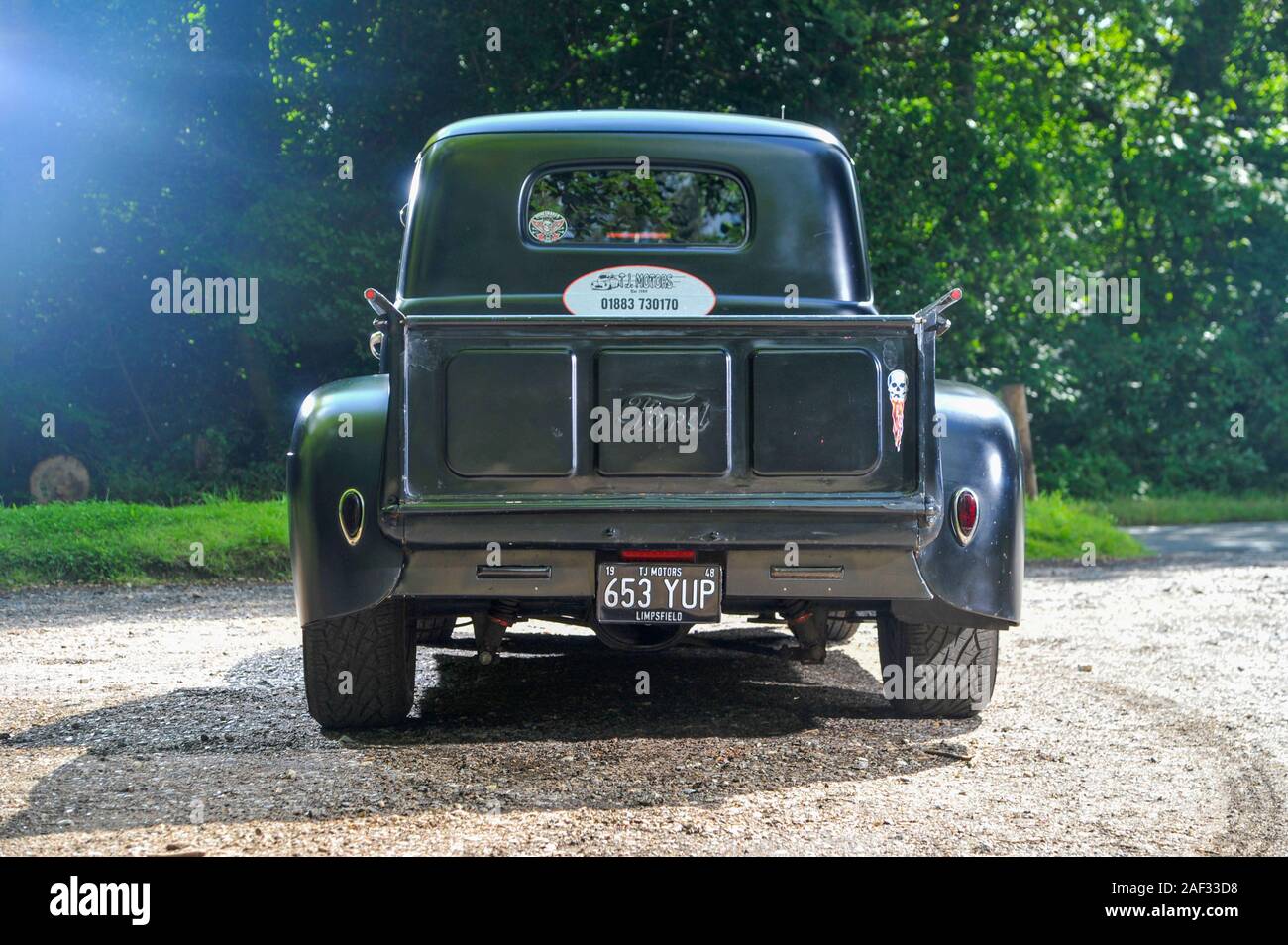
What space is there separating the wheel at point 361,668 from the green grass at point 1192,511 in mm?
14146

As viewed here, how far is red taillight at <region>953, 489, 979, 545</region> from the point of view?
4.91 meters

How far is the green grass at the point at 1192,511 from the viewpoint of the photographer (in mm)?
18281

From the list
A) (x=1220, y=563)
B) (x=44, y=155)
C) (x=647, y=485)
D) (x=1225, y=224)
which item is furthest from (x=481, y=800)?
(x=1225, y=224)

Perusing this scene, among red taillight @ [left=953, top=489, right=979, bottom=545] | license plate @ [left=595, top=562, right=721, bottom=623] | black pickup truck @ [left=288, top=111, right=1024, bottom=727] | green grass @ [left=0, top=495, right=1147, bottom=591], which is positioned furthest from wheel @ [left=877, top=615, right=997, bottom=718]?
green grass @ [left=0, top=495, right=1147, bottom=591]

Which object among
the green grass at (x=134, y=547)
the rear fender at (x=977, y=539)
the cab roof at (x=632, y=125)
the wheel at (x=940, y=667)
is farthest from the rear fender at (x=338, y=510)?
the green grass at (x=134, y=547)

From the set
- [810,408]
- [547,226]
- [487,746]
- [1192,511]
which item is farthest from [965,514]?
[1192,511]

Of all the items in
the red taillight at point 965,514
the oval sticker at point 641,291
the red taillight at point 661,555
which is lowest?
the red taillight at point 661,555

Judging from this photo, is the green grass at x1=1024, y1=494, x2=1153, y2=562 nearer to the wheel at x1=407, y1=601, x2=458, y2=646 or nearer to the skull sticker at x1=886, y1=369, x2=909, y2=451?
the wheel at x1=407, y1=601, x2=458, y2=646

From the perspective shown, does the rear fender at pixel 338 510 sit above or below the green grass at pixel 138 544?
above

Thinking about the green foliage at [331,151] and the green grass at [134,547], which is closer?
the green grass at [134,547]

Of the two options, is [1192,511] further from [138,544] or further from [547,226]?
[547,226]

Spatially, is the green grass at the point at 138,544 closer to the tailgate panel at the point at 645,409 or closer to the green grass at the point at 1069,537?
the green grass at the point at 1069,537

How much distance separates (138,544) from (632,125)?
21.8 feet

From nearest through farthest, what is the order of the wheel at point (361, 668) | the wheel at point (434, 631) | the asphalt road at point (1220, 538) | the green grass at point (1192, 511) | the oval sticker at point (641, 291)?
the wheel at point (361, 668) → the oval sticker at point (641, 291) → the wheel at point (434, 631) → the asphalt road at point (1220, 538) → the green grass at point (1192, 511)
